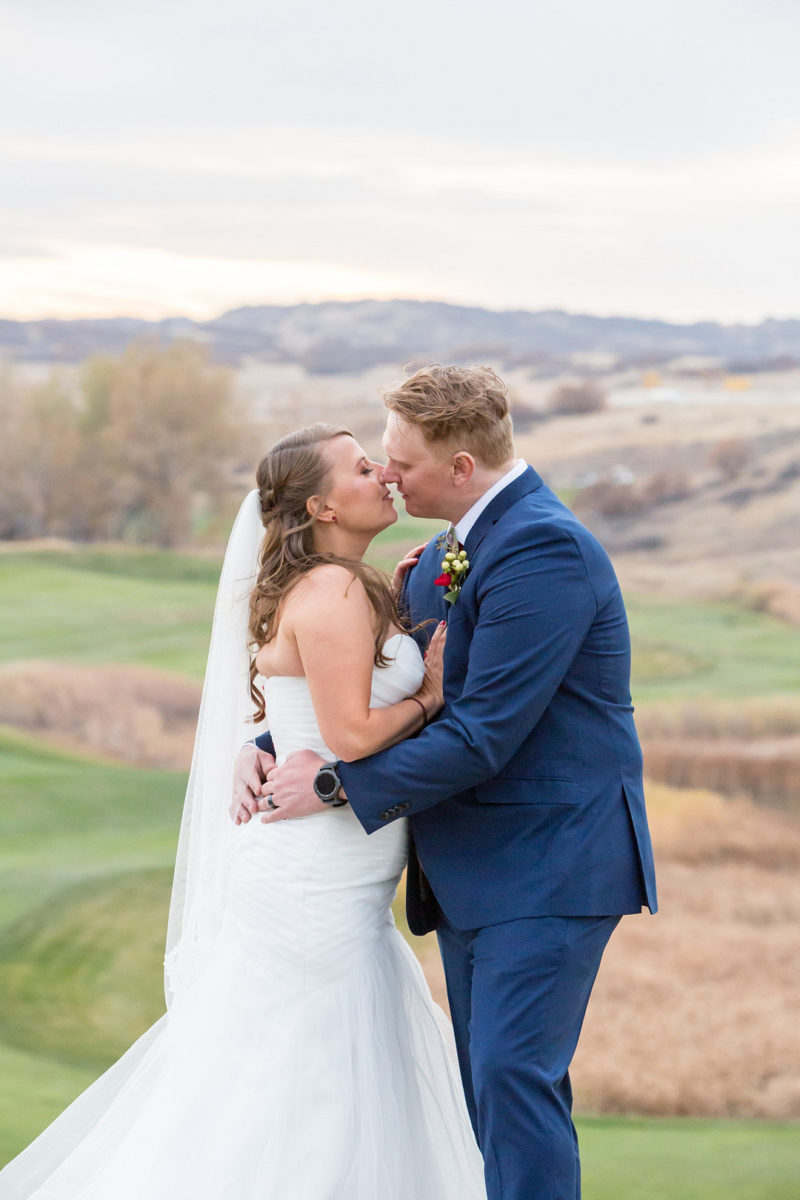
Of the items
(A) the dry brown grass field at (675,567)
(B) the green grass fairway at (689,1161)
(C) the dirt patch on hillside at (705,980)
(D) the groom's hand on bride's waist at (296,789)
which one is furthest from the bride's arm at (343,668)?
(A) the dry brown grass field at (675,567)

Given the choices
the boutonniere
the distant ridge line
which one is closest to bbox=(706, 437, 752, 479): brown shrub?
the distant ridge line

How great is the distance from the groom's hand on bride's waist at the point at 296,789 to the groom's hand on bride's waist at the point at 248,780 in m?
0.10

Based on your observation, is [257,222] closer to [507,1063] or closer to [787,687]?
[787,687]

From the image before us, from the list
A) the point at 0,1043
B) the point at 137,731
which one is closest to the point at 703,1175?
the point at 0,1043

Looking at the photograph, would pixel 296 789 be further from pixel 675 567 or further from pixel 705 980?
pixel 675 567

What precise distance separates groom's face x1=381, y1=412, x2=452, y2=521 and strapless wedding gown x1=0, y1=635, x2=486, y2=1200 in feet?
0.92

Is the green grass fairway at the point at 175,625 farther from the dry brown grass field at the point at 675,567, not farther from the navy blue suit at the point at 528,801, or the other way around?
the navy blue suit at the point at 528,801

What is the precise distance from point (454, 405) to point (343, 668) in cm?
49

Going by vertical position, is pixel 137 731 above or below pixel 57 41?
below

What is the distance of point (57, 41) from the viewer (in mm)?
10172

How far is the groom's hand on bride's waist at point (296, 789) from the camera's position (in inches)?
85.6

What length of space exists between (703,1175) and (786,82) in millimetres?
8319

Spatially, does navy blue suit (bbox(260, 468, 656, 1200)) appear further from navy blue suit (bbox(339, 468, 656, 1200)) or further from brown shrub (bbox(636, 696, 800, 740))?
brown shrub (bbox(636, 696, 800, 740))

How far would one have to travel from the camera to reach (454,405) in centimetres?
206
